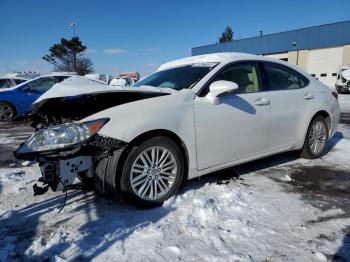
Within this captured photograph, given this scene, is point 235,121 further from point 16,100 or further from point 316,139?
point 16,100

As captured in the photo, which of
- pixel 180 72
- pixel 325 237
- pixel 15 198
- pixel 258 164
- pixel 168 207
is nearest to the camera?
pixel 325 237

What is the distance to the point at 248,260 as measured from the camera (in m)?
2.68

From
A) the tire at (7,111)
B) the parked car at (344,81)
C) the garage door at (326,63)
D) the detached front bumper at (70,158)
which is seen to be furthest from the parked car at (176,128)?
the garage door at (326,63)

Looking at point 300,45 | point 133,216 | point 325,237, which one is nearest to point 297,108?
point 325,237

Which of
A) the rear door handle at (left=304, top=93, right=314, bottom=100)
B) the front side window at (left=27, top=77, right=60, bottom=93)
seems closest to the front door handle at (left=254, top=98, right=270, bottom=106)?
the rear door handle at (left=304, top=93, right=314, bottom=100)

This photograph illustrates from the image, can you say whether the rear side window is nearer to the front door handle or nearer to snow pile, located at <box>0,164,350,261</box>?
the front door handle

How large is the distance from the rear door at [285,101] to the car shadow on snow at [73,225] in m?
2.06

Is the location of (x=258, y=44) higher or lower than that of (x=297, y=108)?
higher

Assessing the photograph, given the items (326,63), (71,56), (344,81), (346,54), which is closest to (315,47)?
(326,63)

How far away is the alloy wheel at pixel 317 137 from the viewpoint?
5.51 m

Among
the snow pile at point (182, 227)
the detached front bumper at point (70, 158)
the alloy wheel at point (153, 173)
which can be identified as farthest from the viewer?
the alloy wheel at point (153, 173)

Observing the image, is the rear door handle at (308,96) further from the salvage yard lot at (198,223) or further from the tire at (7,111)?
the tire at (7,111)

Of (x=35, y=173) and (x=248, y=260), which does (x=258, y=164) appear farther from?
(x=35, y=173)

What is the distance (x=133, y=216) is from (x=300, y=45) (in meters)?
37.7
